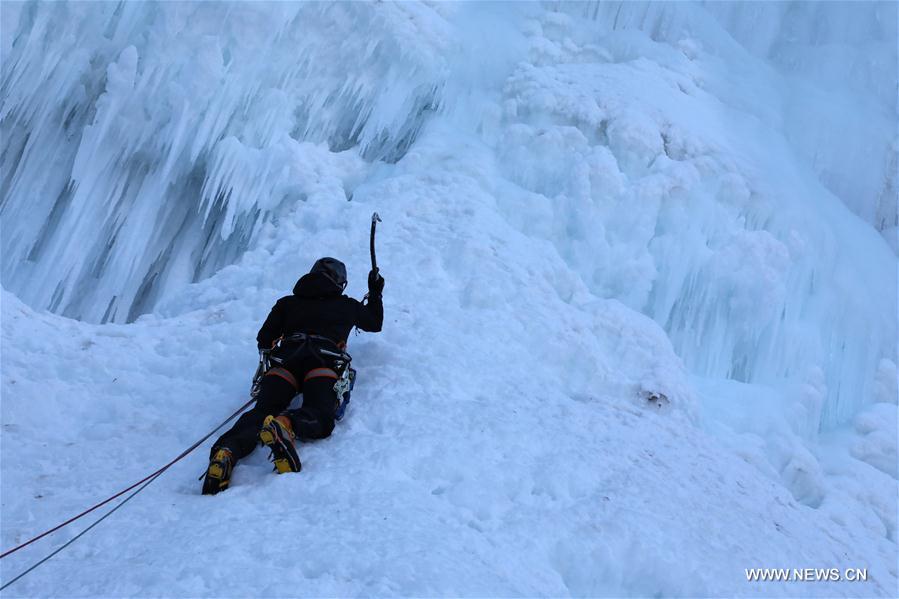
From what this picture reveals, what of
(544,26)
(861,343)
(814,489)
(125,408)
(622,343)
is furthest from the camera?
(544,26)

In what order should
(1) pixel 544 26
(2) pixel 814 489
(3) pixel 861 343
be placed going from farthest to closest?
(1) pixel 544 26, (3) pixel 861 343, (2) pixel 814 489

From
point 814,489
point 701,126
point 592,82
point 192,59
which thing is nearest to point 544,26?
point 592,82

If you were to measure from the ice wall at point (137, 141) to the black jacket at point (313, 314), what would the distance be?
15.6 feet

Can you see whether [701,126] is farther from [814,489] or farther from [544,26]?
[814,489]

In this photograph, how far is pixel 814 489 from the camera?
6828 mm

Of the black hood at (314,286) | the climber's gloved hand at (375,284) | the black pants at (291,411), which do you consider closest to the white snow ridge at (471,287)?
the black pants at (291,411)

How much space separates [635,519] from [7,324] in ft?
17.4

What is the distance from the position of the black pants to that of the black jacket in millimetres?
427

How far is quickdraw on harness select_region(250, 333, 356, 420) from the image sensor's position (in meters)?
4.77

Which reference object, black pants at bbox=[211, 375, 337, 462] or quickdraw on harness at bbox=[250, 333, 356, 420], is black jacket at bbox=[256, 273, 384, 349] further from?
black pants at bbox=[211, 375, 337, 462]

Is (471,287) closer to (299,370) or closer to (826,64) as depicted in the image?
(299,370)

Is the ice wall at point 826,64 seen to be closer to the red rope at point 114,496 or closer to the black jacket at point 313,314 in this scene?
the black jacket at point 313,314

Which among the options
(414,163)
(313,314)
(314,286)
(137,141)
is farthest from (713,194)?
(137,141)

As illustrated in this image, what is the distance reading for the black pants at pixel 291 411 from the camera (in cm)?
428
